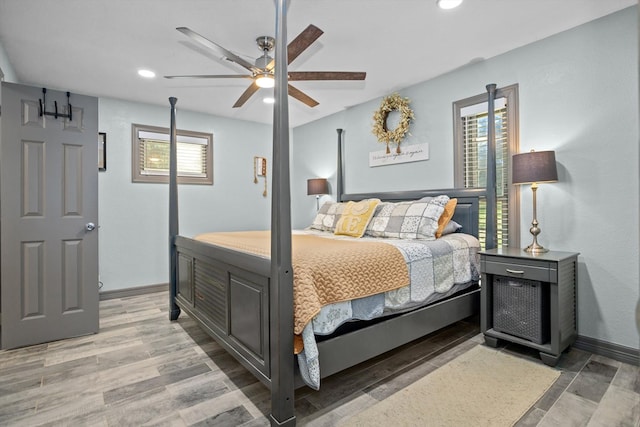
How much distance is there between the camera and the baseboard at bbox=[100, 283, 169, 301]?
4.11 metres

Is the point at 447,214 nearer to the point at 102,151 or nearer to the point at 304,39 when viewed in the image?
the point at 304,39

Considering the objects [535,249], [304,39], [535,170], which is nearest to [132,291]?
[304,39]

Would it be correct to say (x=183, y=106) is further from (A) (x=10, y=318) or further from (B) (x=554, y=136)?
(B) (x=554, y=136)

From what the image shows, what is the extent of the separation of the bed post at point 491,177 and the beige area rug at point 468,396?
107 cm

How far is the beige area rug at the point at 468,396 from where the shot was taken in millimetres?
1731

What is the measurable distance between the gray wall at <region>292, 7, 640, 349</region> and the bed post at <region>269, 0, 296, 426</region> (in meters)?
2.36

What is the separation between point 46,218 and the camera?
2.81 metres

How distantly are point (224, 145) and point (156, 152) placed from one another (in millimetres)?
987

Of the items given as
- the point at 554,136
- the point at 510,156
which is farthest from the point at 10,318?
the point at 554,136

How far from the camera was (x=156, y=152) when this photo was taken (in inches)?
179

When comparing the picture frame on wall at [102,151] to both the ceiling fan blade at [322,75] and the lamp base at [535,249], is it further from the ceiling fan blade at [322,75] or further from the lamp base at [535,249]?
the lamp base at [535,249]

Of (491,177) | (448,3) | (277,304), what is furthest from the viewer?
(491,177)

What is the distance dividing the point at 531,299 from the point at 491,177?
3.76 feet

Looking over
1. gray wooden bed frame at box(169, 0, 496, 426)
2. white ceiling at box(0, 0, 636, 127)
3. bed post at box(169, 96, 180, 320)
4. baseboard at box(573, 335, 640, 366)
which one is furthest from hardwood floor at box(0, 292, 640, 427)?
white ceiling at box(0, 0, 636, 127)
